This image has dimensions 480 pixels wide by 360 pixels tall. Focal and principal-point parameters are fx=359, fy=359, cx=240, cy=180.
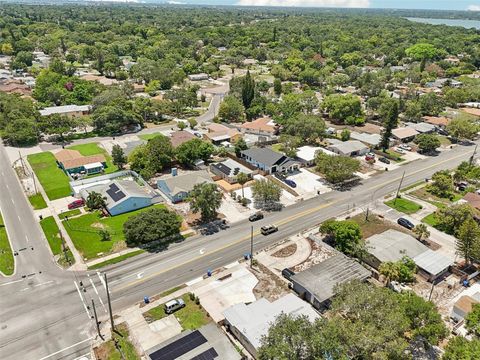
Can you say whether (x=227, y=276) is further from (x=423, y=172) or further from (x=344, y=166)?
(x=423, y=172)

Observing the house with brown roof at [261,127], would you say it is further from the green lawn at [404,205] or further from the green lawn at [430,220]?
the green lawn at [430,220]

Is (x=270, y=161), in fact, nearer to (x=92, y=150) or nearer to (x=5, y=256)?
(x=92, y=150)

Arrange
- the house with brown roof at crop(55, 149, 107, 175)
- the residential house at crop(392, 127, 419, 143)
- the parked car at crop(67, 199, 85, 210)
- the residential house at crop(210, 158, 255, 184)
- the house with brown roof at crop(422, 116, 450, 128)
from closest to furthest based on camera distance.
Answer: the parked car at crop(67, 199, 85, 210) → the residential house at crop(210, 158, 255, 184) → the house with brown roof at crop(55, 149, 107, 175) → the residential house at crop(392, 127, 419, 143) → the house with brown roof at crop(422, 116, 450, 128)

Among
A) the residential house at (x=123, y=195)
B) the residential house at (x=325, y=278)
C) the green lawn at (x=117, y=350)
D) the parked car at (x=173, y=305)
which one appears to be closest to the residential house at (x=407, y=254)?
the residential house at (x=325, y=278)

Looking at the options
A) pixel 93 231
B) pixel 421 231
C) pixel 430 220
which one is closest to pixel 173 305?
pixel 93 231

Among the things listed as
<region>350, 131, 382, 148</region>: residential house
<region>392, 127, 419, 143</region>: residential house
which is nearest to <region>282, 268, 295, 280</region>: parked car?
<region>350, 131, 382, 148</region>: residential house

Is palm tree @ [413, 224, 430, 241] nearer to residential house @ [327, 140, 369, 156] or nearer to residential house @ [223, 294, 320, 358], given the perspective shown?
residential house @ [223, 294, 320, 358]

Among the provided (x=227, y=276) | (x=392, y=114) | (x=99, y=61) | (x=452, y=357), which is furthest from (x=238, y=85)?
(x=452, y=357)
